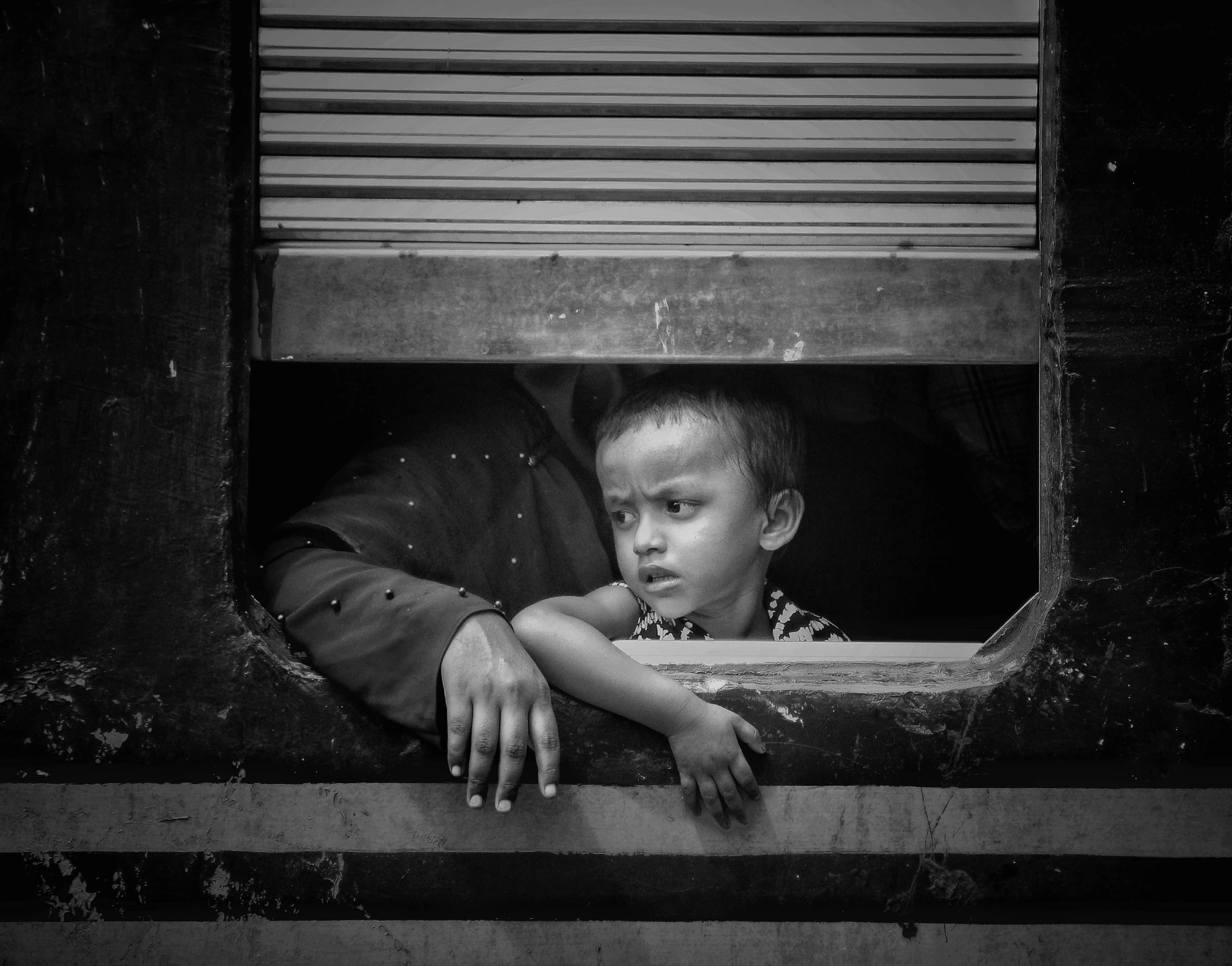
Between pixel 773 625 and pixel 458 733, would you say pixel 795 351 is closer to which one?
pixel 773 625

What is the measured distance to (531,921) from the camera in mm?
1691

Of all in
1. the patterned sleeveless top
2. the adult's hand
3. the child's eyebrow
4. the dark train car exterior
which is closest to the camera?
the adult's hand

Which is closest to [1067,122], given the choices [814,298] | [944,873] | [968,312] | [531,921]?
[968,312]

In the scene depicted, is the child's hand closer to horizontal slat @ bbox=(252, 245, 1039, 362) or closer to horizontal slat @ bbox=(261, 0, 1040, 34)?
horizontal slat @ bbox=(252, 245, 1039, 362)

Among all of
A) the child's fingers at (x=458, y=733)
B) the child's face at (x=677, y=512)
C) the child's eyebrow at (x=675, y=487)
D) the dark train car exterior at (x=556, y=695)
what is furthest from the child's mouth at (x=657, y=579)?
the child's fingers at (x=458, y=733)

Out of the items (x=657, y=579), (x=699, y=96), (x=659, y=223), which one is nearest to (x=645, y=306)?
(x=659, y=223)

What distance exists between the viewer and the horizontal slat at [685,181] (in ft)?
5.92

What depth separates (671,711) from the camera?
5.37ft

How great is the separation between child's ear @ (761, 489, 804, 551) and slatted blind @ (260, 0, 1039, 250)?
26.3 inches

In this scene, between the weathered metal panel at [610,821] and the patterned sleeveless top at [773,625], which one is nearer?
the weathered metal panel at [610,821]

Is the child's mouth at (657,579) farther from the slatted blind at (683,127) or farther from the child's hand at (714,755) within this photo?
the slatted blind at (683,127)

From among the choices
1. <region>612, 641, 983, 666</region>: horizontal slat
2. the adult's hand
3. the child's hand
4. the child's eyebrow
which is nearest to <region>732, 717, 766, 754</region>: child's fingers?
the child's hand

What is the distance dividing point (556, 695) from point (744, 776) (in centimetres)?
36

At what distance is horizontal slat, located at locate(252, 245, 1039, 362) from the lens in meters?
1.78
